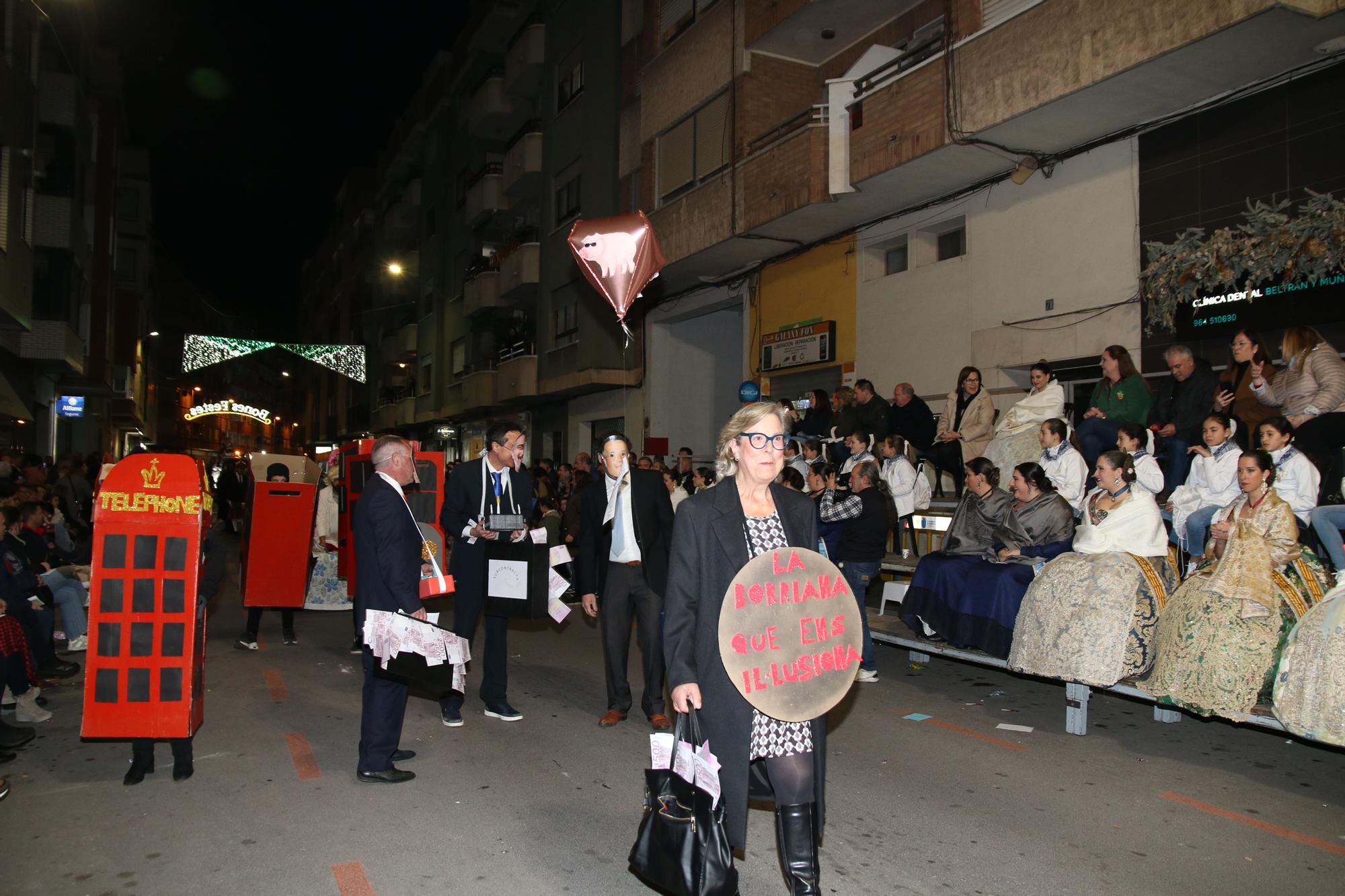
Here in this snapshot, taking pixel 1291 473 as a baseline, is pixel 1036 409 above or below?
above

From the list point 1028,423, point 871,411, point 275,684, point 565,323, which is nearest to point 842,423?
point 871,411

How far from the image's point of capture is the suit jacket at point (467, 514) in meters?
7.14

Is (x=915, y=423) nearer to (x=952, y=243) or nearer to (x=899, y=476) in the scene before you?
(x=899, y=476)

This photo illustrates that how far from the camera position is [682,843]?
330 cm

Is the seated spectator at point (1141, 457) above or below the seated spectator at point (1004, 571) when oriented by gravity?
above

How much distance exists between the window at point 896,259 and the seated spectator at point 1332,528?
9.92 m

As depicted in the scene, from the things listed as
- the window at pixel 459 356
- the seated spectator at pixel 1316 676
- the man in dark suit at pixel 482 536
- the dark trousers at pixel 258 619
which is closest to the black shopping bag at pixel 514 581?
the man in dark suit at pixel 482 536

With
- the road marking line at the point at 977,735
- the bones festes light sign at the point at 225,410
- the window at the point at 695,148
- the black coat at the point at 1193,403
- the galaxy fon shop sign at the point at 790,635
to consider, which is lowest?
the road marking line at the point at 977,735

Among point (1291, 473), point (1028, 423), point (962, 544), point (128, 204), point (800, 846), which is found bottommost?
point (800, 846)

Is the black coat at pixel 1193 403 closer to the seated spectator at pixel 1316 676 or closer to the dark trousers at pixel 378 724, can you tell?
the seated spectator at pixel 1316 676

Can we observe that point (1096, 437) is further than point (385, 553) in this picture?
Yes

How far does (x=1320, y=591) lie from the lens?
6254 millimetres

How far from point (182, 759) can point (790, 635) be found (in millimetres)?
4175

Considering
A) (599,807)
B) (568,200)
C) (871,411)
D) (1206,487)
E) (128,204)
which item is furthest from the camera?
(128,204)
